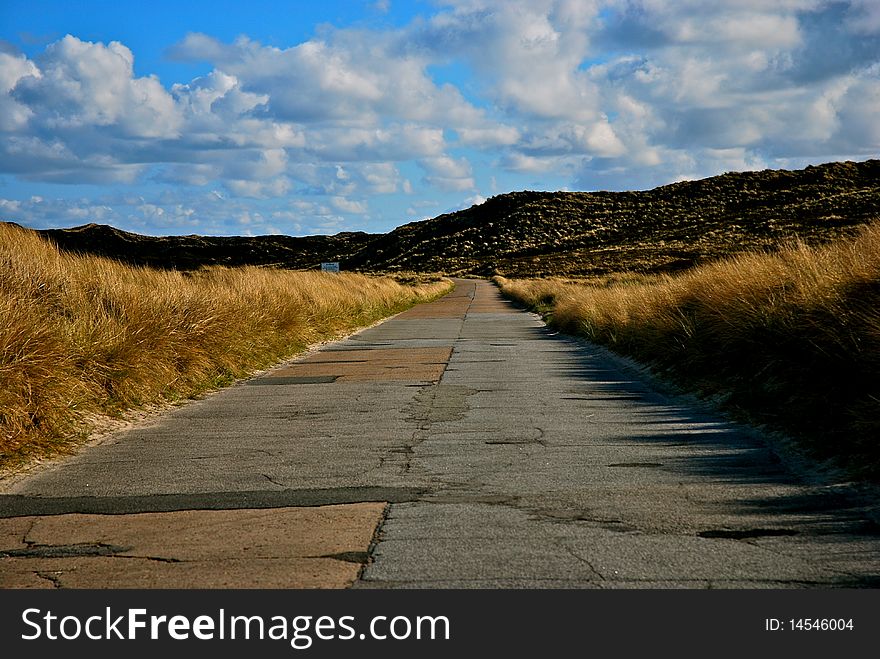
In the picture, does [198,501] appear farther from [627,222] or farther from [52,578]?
[627,222]

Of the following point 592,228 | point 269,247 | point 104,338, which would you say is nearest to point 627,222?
point 592,228

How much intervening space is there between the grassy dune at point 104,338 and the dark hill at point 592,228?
74206mm

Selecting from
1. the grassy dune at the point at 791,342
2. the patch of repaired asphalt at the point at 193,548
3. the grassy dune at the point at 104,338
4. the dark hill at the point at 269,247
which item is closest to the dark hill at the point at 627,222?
the dark hill at the point at 269,247

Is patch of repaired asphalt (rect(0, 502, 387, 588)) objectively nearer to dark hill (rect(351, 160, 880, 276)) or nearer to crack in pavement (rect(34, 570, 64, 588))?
crack in pavement (rect(34, 570, 64, 588))

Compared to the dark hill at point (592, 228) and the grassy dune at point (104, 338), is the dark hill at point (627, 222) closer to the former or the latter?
the dark hill at point (592, 228)

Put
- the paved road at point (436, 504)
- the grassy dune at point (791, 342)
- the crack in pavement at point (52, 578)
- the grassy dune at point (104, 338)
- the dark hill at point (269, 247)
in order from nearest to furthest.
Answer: the crack in pavement at point (52, 578) → the paved road at point (436, 504) → the grassy dune at point (791, 342) → the grassy dune at point (104, 338) → the dark hill at point (269, 247)

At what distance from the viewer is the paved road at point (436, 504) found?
18.1 ft

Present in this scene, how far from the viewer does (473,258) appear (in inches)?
5305

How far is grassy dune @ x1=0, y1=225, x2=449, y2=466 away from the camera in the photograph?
9.55m

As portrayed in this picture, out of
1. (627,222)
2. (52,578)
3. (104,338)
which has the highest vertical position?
(627,222)

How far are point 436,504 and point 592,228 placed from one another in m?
134

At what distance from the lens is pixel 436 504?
7.07m

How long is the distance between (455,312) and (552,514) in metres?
32.3

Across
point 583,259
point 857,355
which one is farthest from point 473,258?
point 857,355
